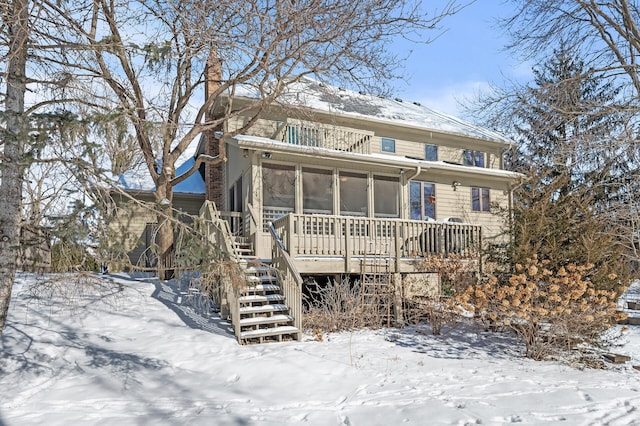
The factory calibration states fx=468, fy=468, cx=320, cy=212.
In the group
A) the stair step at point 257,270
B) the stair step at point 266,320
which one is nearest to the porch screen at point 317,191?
the stair step at point 257,270

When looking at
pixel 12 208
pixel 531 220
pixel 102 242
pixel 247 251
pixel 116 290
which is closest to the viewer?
pixel 102 242

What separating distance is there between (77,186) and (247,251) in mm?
7494

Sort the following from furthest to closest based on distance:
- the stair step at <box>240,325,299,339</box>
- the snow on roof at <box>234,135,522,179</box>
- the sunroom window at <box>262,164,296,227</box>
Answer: the sunroom window at <box>262,164,296,227</box> < the snow on roof at <box>234,135,522,179</box> < the stair step at <box>240,325,299,339</box>

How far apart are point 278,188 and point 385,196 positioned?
3.53m

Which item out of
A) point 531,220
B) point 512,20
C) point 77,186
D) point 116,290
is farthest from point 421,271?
point 512,20

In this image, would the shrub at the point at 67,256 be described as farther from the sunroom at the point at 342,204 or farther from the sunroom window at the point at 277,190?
the sunroom window at the point at 277,190

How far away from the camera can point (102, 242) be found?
15.6ft

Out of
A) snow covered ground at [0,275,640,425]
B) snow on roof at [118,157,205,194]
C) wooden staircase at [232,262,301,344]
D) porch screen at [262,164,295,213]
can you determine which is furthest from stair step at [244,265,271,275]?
snow on roof at [118,157,205,194]

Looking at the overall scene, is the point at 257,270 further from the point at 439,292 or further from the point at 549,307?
the point at 549,307

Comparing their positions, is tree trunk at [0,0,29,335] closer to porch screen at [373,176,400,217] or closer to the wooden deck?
the wooden deck

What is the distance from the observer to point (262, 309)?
898 cm

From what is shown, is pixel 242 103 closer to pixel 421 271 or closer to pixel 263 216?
pixel 263 216

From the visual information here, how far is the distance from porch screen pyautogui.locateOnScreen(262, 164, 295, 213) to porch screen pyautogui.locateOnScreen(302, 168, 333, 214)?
0.37m

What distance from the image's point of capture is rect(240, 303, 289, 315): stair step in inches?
346
